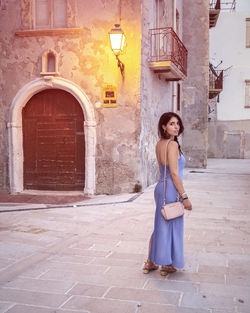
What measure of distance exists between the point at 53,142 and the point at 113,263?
6.79m

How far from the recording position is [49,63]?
415 inches

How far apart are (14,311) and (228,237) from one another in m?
3.50

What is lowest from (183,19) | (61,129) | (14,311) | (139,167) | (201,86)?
(14,311)

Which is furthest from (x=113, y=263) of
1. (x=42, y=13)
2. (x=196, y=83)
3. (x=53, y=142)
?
(x=196, y=83)

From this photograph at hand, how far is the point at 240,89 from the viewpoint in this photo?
2534 centimetres

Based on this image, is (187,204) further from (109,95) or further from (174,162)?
(109,95)

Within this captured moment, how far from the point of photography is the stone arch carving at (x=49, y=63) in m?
10.3

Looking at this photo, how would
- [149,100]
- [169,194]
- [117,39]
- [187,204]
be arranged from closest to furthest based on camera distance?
[187,204] → [169,194] → [117,39] → [149,100]

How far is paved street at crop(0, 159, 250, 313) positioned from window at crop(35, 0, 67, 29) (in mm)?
5158

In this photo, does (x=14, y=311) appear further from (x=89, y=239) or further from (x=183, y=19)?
(x=183, y=19)

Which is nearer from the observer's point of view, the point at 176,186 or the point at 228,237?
the point at 176,186

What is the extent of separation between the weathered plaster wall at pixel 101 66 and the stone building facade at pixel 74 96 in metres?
0.03

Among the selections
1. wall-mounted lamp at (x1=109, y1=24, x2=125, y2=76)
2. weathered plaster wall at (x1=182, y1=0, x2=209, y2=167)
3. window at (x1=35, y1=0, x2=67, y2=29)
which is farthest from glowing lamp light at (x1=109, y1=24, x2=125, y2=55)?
weathered plaster wall at (x1=182, y1=0, x2=209, y2=167)

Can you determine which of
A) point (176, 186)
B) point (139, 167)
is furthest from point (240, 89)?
point (176, 186)
